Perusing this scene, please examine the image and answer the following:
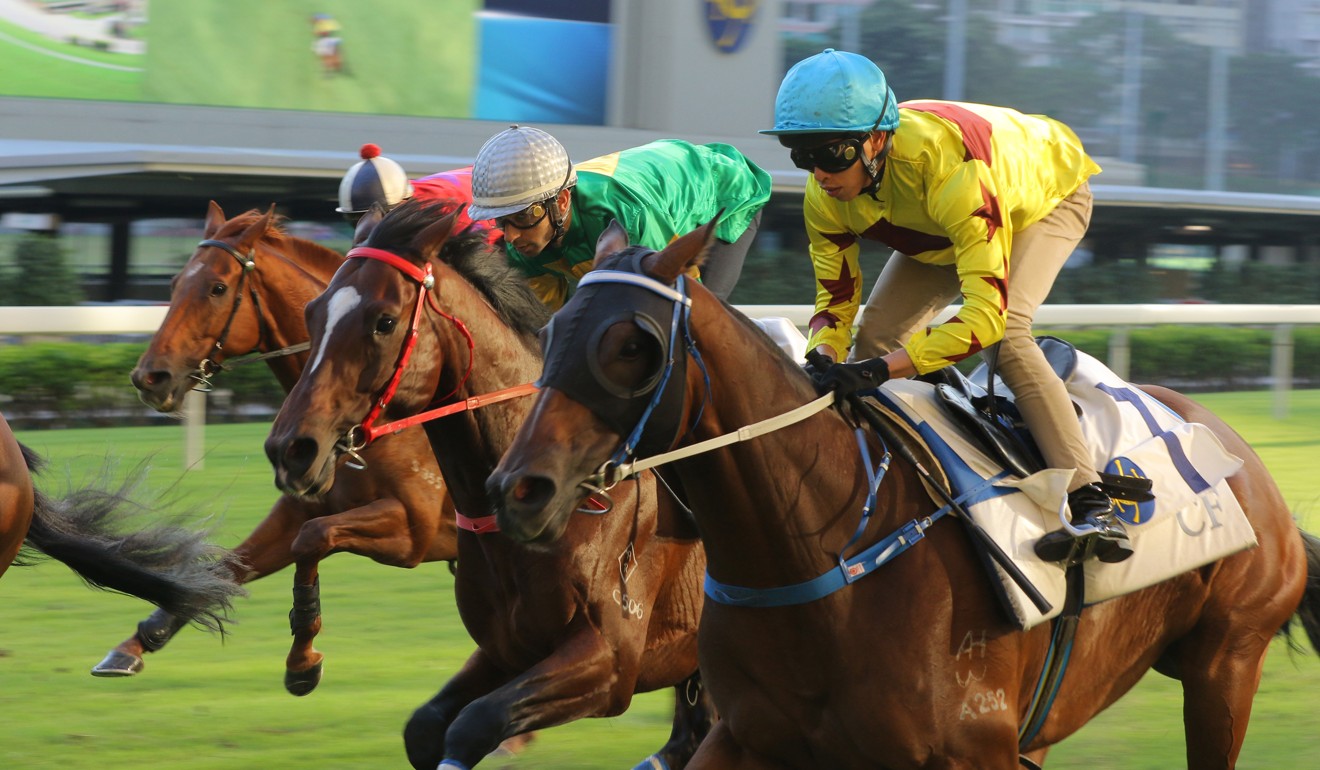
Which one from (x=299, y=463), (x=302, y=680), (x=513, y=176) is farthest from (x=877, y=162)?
(x=302, y=680)

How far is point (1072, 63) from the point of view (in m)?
22.1

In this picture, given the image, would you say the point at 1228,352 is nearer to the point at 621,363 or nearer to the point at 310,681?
the point at 310,681

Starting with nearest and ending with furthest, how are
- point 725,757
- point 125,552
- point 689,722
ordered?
point 725,757 < point 689,722 < point 125,552

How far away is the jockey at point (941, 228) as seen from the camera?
8.13 feet

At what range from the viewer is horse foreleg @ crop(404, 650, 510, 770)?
296 centimetres

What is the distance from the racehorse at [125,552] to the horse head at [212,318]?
1.04 ft

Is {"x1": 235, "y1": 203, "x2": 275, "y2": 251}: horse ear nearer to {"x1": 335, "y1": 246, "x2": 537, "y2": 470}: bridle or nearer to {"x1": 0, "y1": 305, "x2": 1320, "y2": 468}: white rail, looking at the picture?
{"x1": 335, "y1": 246, "x2": 537, "y2": 470}: bridle

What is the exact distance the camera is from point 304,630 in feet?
12.8

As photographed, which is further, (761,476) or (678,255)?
(761,476)

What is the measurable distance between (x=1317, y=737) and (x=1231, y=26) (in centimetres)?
2251

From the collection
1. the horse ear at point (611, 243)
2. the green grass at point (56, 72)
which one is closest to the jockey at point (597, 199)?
the horse ear at point (611, 243)

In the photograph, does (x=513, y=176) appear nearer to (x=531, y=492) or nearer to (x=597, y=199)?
(x=597, y=199)

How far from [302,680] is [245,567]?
1.21 feet

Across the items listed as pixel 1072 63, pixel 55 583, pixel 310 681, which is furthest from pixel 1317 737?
pixel 1072 63
